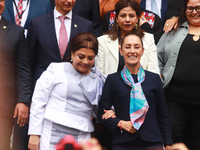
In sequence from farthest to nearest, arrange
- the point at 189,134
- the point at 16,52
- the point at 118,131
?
the point at 189,134
the point at 16,52
the point at 118,131

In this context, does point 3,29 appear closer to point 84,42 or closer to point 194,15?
point 84,42

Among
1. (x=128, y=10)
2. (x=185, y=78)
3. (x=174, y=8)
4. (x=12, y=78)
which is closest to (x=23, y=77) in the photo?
(x=12, y=78)

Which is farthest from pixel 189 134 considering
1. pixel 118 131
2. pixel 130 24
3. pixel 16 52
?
pixel 16 52

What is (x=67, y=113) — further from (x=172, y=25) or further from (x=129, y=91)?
(x=172, y=25)

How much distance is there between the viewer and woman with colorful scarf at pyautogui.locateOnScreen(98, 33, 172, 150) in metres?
2.32

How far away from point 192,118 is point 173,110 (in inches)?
8.5

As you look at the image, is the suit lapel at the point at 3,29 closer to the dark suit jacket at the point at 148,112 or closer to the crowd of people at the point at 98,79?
the crowd of people at the point at 98,79

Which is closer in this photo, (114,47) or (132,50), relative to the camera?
(132,50)

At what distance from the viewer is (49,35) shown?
3.11 meters

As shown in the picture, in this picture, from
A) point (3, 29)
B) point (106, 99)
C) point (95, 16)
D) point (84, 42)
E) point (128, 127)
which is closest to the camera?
point (128, 127)

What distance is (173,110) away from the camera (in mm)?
2988

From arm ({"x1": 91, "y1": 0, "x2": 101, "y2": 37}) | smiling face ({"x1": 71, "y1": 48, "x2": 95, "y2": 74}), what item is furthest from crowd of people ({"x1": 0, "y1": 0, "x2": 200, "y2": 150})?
arm ({"x1": 91, "y1": 0, "x2": 101, "y2": 37})

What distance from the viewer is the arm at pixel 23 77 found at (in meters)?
2.81

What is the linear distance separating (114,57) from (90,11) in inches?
44.0
